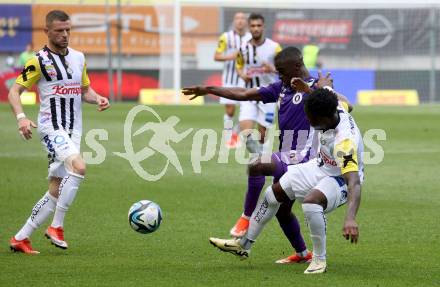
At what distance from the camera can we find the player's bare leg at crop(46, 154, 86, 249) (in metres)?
9.54

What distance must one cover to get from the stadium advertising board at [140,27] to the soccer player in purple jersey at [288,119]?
1137 inches

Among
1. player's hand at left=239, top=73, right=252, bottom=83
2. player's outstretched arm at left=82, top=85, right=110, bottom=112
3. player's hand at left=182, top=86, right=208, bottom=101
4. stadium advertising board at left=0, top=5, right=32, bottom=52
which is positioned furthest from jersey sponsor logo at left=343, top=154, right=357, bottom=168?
stadium advertising board at left=0, top=5, right=32, bottom=52

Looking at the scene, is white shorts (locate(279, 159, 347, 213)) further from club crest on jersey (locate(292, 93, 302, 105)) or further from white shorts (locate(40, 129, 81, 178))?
white shorts (locate(40, 129, 81, 178))

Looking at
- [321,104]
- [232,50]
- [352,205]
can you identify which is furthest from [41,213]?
[232,50]

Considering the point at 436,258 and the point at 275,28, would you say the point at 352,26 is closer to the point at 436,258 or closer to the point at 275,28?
the point at 275,28

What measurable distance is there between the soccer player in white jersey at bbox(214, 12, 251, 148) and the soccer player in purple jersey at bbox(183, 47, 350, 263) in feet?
36.4

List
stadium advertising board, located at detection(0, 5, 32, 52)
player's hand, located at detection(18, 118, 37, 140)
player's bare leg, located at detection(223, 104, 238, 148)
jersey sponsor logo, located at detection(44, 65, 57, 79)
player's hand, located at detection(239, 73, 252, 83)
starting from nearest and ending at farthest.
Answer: player's hand, located at detection(18, 118, 37, 140) < jersey sponsor logo, located at detection(44, 65, 57, 79) < player's hand, located at detection(239, 73, 252, 83) < player's bare leg, located at detection(223, 104, 238, 148) < stadium advertising board, located at detection(0, 5, 32, 52)

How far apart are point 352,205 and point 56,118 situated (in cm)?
334

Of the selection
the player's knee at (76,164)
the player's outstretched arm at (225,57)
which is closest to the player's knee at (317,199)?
the player's knee at (76,164)

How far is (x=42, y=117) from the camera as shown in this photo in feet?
32.2

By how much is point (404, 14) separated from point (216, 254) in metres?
30.8

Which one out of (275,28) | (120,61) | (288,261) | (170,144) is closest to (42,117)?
(288,261)

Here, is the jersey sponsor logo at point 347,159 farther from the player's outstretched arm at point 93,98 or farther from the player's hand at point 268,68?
the player's hand at point 268,68

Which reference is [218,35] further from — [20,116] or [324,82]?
[324,82]
